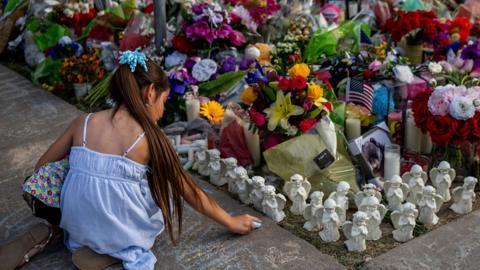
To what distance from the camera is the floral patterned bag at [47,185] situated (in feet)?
8.56

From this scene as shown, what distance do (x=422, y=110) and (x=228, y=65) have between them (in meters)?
1.66

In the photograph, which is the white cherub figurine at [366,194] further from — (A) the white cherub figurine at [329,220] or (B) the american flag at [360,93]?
(B) the american flag at [360,93]

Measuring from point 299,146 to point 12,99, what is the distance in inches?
115

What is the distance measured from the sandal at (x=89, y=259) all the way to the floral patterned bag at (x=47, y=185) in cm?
23

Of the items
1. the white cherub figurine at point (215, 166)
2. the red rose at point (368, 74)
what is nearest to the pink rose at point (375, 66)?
the red rose at point (368, 74)

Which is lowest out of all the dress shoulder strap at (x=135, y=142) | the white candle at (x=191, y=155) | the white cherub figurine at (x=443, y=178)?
the white candle at (x=191, y=155)

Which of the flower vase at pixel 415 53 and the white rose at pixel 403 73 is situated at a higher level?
the white rose at pixel 403 73

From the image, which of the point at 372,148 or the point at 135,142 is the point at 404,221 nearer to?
the point at 372,148

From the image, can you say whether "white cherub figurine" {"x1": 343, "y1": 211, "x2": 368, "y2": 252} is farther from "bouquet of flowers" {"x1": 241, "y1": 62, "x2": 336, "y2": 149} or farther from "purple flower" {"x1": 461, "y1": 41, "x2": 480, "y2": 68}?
"purple flower" {"x1": 461, "y1": 41, "x2": 480, "y2": 68}

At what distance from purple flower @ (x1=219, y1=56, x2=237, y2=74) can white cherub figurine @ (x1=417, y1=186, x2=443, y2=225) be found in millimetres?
1951

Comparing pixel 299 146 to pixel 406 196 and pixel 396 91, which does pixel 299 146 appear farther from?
pixel 396 91

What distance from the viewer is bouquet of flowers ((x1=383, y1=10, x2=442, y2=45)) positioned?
14.9 feet

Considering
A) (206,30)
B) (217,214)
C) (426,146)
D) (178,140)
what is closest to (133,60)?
(217,214)

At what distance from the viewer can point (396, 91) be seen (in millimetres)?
3955
